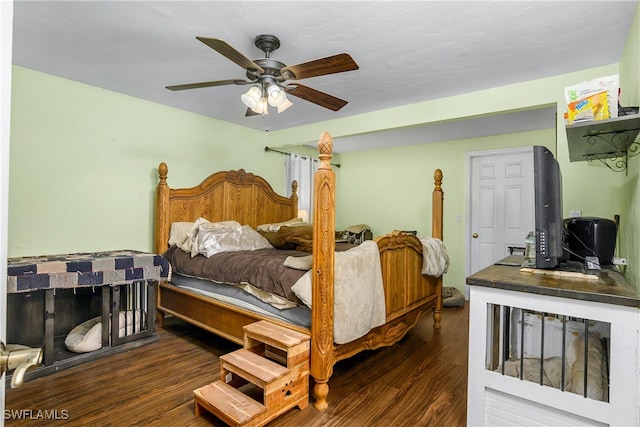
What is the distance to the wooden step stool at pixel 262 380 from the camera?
5.79 feet

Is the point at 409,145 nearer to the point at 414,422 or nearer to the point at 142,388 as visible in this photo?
the point at 414,422

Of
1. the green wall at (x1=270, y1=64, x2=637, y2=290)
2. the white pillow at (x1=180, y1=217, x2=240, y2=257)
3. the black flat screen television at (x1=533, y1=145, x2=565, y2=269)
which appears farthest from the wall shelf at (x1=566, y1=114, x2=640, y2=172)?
the white pillow at (x1=180, y1=217, x2=240, y2=257)

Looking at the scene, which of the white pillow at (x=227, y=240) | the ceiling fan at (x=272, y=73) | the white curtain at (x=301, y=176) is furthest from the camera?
the white curtain at (x=301, y=176)

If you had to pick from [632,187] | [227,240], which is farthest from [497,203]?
[227,240]

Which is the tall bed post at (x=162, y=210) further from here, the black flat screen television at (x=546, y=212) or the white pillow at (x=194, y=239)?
the black flat screen television at (x=546, y=212)

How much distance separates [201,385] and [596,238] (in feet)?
8.91

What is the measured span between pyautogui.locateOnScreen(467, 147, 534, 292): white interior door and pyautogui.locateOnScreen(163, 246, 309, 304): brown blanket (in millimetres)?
2804

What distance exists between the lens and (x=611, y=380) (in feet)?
4.16

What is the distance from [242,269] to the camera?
102 inches

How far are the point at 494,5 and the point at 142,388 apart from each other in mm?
3206

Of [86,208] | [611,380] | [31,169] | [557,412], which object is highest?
[31,169]

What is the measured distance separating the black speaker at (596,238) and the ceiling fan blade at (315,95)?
1.74m

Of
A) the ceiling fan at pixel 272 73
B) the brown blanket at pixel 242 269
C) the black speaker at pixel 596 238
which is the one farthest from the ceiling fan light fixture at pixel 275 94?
the black speaker at pixel 596 238

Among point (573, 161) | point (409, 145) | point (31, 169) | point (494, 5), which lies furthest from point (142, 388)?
point (409, 145)
